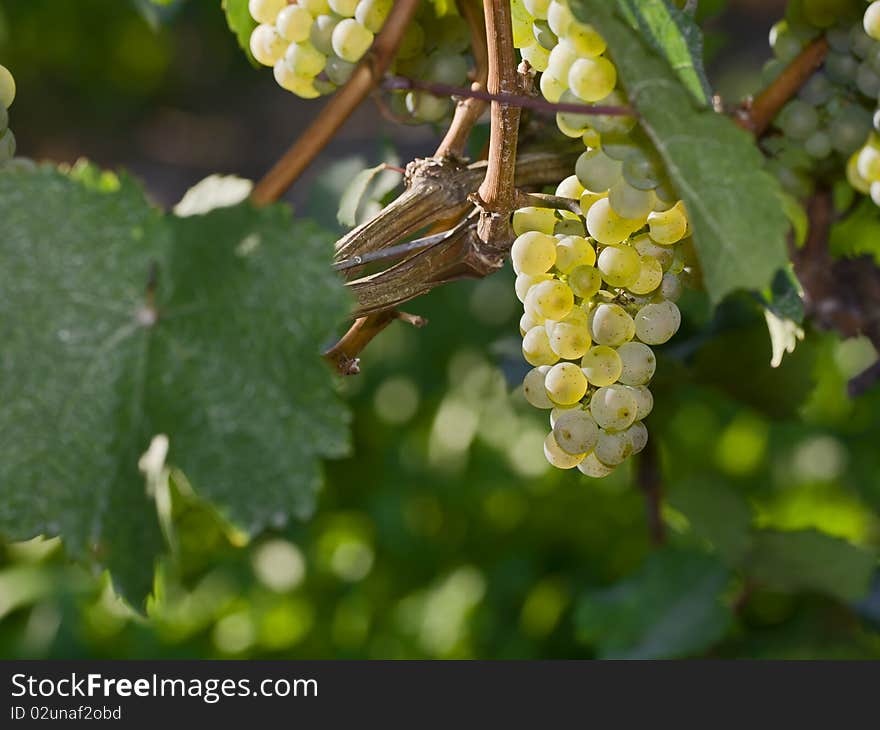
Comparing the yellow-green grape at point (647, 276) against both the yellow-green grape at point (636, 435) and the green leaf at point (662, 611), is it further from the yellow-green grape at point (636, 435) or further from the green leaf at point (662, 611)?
the green leaf at point (662, 611)

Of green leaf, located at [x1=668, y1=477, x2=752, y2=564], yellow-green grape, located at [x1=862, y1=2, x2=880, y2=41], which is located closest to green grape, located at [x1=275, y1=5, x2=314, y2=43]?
yellow-green grape, located at [x1=862, y1=2, x2=880, y2=41]

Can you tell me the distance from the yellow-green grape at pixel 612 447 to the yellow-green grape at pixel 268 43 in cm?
22

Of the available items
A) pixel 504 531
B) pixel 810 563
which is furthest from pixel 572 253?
pixel 504 531

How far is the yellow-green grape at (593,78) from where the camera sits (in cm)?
35

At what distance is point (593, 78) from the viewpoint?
1.14ft

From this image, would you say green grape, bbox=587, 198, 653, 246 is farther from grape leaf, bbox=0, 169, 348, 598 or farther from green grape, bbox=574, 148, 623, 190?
grape leaf, bbox=0, 169, 348, 598

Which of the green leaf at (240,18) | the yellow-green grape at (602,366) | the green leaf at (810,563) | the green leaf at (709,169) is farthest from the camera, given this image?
the green leaf at (810,563)

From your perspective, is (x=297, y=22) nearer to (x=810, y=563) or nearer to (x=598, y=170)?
(x=598, y=170)

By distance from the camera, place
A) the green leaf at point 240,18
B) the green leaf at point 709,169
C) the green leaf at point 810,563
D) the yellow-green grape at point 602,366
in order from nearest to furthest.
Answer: the green leaf at point 709,169, the yellow-green grape at point 602,366, the green leaf at point 240,18, the green leaf at point 810,563

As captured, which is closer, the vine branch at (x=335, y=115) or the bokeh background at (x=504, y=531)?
the vine branch at (x=335, y=115)

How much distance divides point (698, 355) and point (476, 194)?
367 mm

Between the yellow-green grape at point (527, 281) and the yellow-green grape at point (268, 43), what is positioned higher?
the yellow-green grape at point (268, 43)

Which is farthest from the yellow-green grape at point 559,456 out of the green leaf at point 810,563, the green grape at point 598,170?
the green leaf at point 810,563

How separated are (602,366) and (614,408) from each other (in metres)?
0.02
